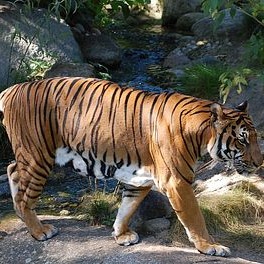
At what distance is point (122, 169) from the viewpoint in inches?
193

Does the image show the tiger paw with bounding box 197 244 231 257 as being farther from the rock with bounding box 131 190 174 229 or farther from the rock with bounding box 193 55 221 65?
the rock with bounding box 193 55 221 65

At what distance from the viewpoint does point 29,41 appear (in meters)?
9.09

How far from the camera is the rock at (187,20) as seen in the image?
1233 centimetres

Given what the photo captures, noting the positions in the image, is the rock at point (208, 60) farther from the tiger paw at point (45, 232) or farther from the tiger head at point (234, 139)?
the tiger head at point (234, 139)

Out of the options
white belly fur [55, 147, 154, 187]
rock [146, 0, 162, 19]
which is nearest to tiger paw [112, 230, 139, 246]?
white belly fur [55, 147, 154, 187]

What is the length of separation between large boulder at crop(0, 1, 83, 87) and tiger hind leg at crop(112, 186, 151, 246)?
3879 millimetres

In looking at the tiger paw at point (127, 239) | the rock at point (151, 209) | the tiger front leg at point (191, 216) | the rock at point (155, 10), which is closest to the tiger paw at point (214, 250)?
the tiger front leg at point (191, 216)

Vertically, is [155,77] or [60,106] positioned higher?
[60,106]

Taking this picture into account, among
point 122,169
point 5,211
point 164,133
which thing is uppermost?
point 164,133

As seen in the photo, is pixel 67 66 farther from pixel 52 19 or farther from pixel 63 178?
pixel 63 178

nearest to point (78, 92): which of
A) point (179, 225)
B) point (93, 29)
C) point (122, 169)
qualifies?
point (122, 169)

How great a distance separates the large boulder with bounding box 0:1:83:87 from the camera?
8.91 meters

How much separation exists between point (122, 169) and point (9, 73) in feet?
13.2

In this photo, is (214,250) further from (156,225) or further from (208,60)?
(208,60)
